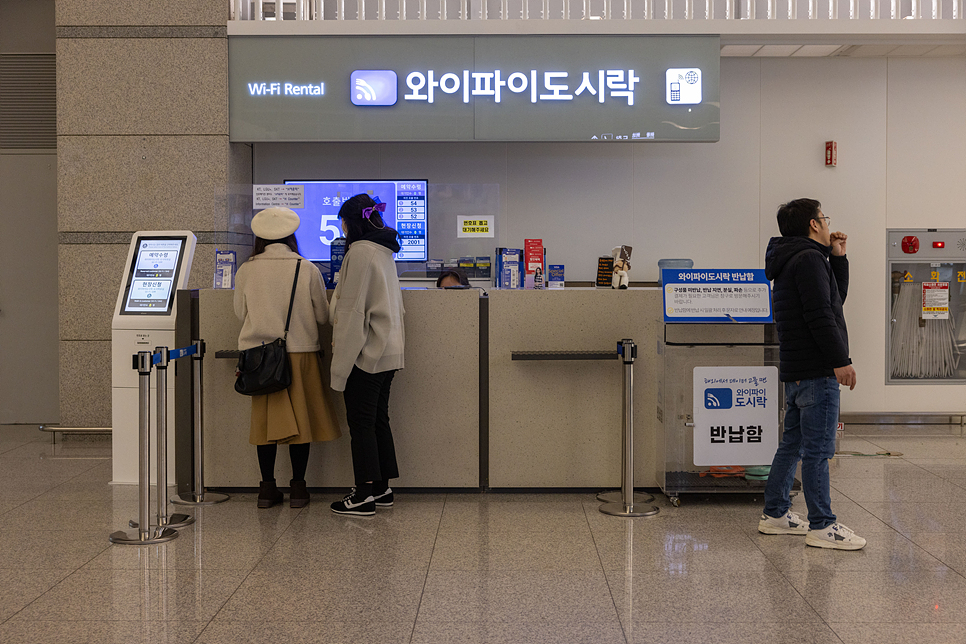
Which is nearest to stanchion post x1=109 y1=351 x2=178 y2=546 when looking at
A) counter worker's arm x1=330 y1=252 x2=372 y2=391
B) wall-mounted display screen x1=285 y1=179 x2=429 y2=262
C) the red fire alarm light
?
counter worker's arm x1=330 y1=252 x2=372 y2=391

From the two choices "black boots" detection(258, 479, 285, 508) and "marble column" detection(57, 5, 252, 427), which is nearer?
"black boots" detection(258, 479, 285, 508)

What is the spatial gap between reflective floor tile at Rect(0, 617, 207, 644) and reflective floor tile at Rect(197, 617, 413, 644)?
0.09 meters

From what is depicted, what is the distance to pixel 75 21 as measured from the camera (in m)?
6.68

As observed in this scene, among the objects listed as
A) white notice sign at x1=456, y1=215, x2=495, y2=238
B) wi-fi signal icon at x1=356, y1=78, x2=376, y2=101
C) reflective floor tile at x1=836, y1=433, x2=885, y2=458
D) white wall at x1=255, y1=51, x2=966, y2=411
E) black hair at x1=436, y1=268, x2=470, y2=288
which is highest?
wi-fi signal icon at x1=356, y1=78, x2=376, y2=101

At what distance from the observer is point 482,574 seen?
357cm

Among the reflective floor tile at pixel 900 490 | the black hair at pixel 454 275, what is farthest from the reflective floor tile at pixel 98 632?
the reflective floor tile at pixel 900 490

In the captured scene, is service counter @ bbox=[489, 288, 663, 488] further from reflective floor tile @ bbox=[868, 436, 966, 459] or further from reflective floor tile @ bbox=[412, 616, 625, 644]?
reflective floor tile @ bbox=[868, 436, 966, 459]

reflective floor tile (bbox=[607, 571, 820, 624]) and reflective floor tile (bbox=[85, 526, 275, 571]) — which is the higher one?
reflective floor tile (bbox=[85, 526, 275, 571])

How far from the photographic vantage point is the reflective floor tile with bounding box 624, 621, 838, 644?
113 inches

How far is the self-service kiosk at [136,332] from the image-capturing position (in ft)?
17.1

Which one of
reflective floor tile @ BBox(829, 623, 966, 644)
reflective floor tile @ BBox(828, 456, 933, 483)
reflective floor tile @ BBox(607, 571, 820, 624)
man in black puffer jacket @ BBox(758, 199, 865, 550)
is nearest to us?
reflective floor tile @ BBox(829, 623, 966, 644)

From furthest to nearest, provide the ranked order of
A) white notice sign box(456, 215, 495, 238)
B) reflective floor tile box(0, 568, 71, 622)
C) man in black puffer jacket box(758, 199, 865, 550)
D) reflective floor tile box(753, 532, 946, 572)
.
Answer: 1. white notice sign box(456, 215, 495, 238)
2. man in black puffer jacket box(758, 199, 865, 550)
3. reflective floor tile box(753, 532, 946, 572)
4. reflective floor tile box(0, 568, 71, 622)

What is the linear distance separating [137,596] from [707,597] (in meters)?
2.16

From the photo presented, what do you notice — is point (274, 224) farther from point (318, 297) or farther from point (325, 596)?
point (325, 596)
